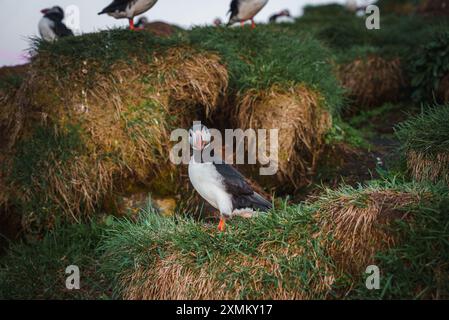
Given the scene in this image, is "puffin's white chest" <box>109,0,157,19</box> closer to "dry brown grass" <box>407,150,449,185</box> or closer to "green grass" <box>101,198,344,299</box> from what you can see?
"green grass" <box>101,198,344,299</box>

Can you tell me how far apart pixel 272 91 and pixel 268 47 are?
0.92 m

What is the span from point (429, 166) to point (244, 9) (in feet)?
10.8

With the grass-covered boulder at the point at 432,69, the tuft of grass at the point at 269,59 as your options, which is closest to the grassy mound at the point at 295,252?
the tuft of grass at the point at 269,59

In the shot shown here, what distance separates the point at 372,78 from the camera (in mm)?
7836

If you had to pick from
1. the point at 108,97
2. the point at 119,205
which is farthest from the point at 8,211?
the point at 108,97

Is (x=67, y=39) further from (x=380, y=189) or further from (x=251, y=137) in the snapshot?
(x=380, y=189)

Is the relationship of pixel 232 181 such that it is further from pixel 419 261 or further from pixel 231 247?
pixel 419 261

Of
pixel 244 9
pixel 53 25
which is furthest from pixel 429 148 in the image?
pixel 53 25

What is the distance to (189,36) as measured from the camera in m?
6.37

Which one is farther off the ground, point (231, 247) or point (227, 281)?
point (231, 247)

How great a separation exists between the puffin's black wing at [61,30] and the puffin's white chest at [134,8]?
4.60 ft

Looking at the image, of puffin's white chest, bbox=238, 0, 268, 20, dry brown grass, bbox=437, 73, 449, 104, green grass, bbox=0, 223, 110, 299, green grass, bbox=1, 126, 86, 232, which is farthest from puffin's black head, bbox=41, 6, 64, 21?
dry brown grass, bbox=437, 73, 449, 104

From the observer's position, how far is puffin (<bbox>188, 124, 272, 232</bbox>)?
4.32m

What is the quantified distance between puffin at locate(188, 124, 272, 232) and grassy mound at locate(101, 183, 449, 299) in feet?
1.23
